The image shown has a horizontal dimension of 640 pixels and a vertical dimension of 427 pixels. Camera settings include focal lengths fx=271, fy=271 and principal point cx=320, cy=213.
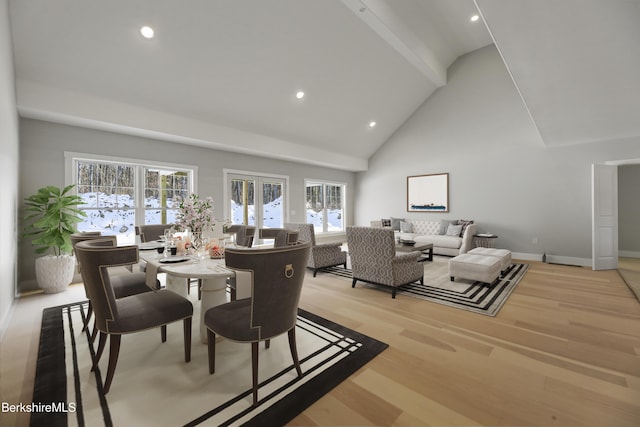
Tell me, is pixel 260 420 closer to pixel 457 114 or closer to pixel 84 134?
pixel 84 134

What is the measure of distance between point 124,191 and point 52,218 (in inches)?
51.2

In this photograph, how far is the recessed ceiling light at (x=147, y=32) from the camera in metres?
3.47

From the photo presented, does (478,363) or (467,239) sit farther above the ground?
(467,239)

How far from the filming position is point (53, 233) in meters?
3.70

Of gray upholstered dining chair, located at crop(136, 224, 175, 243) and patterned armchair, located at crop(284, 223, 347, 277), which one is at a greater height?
gray upholstered dining chair, located at crop(136, 224, 175, 243)

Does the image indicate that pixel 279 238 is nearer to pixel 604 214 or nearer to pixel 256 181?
pixel 256 181

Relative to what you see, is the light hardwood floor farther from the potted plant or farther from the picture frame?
the picture frame

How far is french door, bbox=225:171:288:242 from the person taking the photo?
250 inches

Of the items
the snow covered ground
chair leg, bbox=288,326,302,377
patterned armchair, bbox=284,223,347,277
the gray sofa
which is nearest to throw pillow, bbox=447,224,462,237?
the gray sofa

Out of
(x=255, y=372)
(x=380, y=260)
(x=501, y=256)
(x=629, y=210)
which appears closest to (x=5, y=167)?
(x=255, y=372)

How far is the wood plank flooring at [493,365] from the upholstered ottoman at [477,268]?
0.48 metres

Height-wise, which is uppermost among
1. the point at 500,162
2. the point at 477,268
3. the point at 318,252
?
the point at 500,162

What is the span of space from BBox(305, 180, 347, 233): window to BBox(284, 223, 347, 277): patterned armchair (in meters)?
3.36

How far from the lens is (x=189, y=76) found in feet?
14.2
